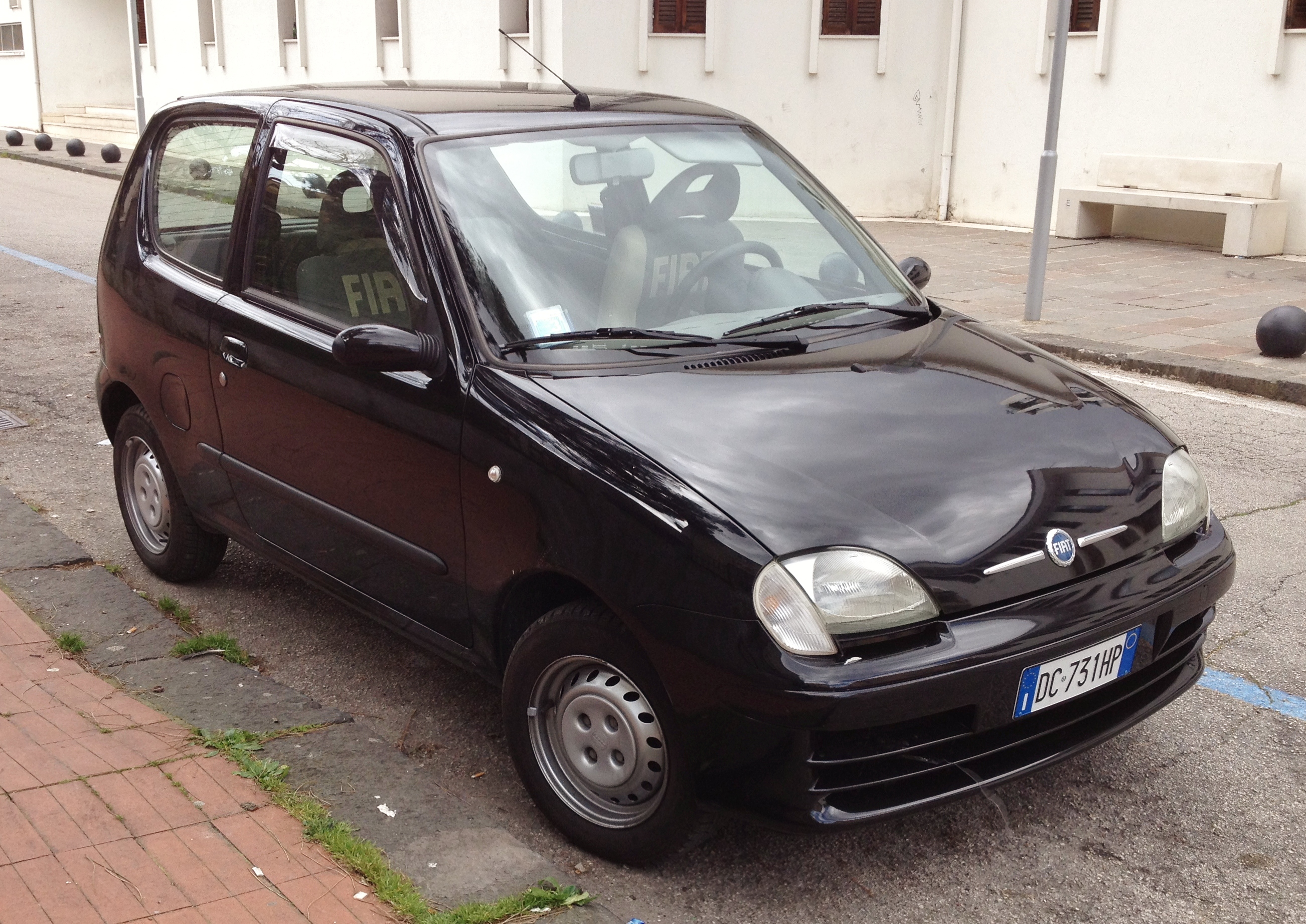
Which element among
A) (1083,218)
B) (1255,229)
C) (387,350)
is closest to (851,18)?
(1083,218)

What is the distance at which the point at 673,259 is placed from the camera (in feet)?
12.4

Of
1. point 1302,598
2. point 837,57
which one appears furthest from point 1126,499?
point 837,57

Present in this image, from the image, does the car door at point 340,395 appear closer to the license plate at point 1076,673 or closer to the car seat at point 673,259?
the car seat at point 673,259

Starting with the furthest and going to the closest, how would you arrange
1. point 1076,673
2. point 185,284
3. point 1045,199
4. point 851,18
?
point 851,18
point 1045,199
point 185,284
point 1076,673

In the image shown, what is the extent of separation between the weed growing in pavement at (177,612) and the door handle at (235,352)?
3.34 ft

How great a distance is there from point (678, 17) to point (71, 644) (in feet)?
50.2

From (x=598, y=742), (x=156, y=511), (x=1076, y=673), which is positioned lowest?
(x=156, y=511)

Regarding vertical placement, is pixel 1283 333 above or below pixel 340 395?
below

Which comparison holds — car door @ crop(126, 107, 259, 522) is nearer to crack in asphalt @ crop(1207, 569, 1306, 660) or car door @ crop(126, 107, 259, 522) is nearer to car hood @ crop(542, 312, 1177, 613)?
car hood @ crop(542, 312, 1177, 613)

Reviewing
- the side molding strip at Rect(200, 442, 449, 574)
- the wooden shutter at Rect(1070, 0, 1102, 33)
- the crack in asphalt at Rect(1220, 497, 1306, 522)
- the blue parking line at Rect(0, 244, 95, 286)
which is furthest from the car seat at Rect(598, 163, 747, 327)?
the wooden shutter at Rect(1070, 0, 1102, 33)

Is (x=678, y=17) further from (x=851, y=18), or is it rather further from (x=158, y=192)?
(x=158, y=192)

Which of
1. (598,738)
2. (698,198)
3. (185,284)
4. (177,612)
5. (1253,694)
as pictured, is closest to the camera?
(598,738)

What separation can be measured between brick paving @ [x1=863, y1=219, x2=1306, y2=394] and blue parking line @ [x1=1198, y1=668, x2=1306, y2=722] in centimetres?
476

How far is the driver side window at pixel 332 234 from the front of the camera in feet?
12.1
